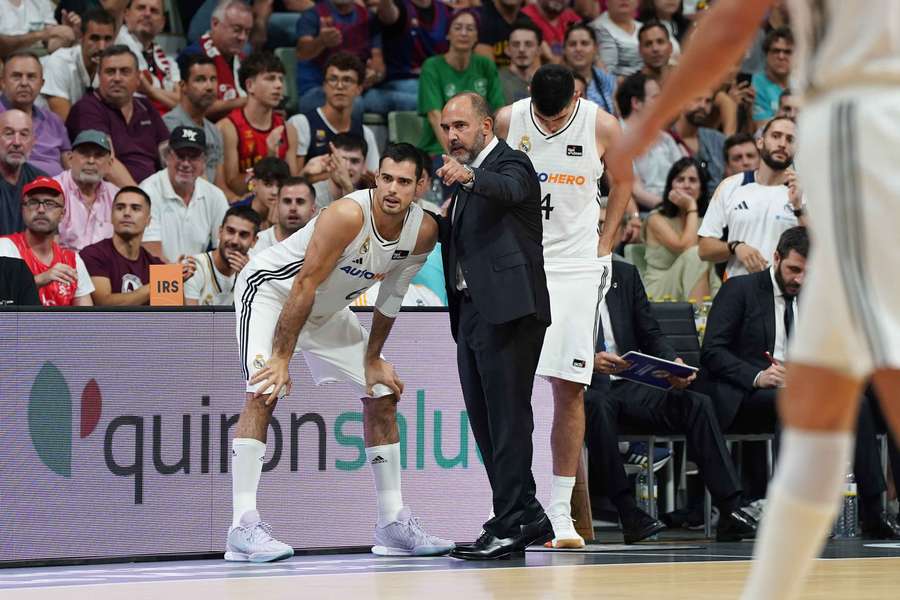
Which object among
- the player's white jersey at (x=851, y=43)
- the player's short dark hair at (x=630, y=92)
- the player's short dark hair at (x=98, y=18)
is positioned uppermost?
the player's short dark hair at (x=98, y=18)

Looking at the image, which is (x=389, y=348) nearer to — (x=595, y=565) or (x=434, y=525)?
(x=434, y=525)

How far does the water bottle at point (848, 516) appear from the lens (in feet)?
28.5

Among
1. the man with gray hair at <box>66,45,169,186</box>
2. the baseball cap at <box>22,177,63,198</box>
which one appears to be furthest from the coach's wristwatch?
the man with gray hair at <box>66,45,169,186</box>

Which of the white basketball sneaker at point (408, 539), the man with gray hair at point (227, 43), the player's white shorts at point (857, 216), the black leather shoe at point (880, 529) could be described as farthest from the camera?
the man with gray hair at point (227, 43)

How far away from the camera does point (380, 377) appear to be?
7.27 meters

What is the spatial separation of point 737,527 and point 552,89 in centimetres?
283

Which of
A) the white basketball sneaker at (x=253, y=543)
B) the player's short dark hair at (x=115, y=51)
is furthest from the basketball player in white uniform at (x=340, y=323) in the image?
the player's short dark hair at (x=115, y=51)

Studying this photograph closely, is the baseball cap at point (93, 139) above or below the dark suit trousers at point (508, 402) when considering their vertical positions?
above

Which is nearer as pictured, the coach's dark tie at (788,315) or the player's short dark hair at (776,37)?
the coach's dark tie at (788,315)

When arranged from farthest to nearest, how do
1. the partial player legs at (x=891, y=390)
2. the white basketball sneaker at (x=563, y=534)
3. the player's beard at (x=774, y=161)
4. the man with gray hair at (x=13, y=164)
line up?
1. the player's beard at (x=774, y=161)
2. the man with gray hair at (x=13, y=164)
3. the white basketball sneaker at (x=563, y=534)
4. the partial player legs at (x=891, y=390)

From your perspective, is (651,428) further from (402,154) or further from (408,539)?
(402,154)

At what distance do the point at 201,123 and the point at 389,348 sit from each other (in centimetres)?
420

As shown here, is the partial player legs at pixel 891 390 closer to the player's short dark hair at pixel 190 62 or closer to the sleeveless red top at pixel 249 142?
the sleeveless red top at pixel 249 142

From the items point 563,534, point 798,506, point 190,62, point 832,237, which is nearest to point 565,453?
point 563,534
